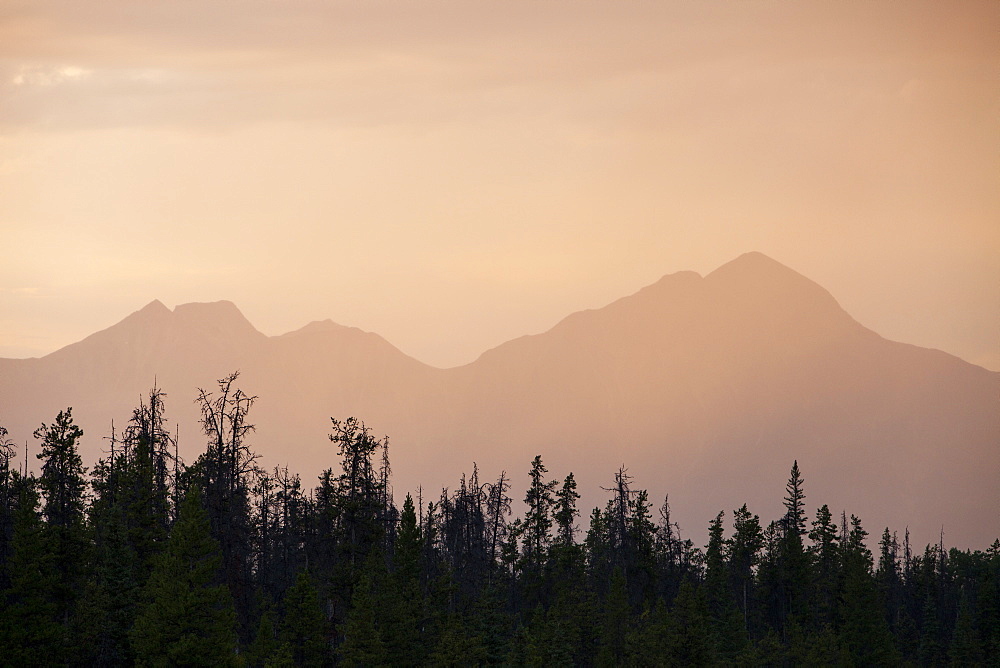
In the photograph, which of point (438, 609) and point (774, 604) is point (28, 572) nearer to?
point (438, 609)

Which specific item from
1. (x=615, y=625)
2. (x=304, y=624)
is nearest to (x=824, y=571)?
(x=615, y=625)

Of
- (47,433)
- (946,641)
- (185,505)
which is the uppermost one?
(47,433)

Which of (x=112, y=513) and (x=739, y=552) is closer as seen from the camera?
(x=112, y=513)

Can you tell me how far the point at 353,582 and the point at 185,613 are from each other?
57.1 ft

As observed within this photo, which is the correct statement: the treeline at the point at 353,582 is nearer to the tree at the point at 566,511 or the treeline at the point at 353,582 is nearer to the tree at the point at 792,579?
the tree at the point at 792,579

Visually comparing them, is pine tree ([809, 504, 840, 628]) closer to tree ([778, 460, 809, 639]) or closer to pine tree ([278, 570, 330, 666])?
tree ([778, 460, 809, 639])

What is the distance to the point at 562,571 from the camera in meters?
80.9

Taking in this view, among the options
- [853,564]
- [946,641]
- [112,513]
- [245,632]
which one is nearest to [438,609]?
[245,632]

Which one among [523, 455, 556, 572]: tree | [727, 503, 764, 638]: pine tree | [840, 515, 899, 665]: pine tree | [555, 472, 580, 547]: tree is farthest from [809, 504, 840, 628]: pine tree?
[523, 455, 556, 572]: tree

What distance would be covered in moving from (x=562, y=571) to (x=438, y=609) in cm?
1602

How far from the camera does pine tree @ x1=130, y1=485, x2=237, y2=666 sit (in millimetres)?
47156

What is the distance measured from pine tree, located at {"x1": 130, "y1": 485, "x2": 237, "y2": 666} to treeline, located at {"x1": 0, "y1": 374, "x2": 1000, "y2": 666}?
0.29ft

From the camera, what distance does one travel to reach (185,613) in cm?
4766

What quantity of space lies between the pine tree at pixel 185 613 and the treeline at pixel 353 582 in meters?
0.09
